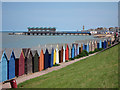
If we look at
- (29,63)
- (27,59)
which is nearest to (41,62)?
(29,63)

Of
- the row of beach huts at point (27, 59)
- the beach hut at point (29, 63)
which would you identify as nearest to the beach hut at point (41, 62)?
the row of beach huts at point (27, 59)

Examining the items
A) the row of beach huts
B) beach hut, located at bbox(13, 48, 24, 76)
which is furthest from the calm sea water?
beach hut, located at bbox(13, 48, 24, 76)

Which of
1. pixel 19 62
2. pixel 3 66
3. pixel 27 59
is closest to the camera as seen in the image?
pixel 3 66

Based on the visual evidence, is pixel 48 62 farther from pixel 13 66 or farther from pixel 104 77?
pixel 104 77

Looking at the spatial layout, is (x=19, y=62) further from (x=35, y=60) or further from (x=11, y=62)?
(x=35, y=60)

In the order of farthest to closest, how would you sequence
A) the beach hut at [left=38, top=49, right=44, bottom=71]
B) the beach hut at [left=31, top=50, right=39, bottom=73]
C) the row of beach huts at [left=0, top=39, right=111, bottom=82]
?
the beach hut at [left=38, top=49, right=44, bottom=71] → the beach hut at [left=31, top=50, right=39, bottom=73] → the row of beach huts at [left=0, top=39, right=111, bottom=82]

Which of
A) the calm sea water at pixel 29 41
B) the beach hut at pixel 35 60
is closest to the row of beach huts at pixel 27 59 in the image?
the beach hut at pixel 35 60

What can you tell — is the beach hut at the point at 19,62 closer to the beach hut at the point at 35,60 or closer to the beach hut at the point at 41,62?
the beach hut at the point at 35,60

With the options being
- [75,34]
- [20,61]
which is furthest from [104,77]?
[75,34]

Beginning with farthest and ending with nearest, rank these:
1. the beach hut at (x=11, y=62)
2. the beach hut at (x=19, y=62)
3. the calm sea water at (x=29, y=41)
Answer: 1. the calm sea water at (x=29, y=41)
2. the beach hut at (x=19, y=62)
3. the beach hut at (x=11, y=62)

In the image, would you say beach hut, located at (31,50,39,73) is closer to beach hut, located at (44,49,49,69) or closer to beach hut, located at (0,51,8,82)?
beach hut, located at (44,49,49,69)

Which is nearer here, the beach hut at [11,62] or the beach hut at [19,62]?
the beach hut at [11,62]

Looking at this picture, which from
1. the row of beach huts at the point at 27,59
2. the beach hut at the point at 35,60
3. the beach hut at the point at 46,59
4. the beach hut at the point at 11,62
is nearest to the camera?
the row of beach huts at the point at 27,59

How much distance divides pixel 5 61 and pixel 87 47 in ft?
60.8
